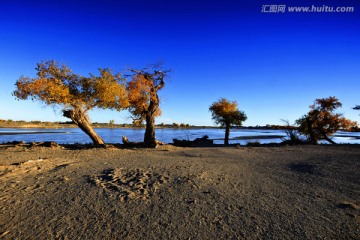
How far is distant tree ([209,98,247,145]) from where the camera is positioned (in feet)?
124

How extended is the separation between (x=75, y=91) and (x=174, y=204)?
1663cm

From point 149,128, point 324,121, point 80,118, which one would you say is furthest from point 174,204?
point 324,121

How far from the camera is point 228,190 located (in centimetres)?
691

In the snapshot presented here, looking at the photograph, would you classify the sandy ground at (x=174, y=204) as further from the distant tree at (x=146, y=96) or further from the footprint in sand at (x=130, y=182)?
the distant tree at (x=146, y=96)

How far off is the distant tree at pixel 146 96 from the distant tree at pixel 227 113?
17.2 metres

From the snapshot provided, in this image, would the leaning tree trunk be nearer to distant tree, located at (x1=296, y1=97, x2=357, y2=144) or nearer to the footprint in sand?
the footprint in sand

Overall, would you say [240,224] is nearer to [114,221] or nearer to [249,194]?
[249,194]

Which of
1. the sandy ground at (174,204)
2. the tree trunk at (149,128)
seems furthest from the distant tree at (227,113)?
the sandy ground at (174,204)

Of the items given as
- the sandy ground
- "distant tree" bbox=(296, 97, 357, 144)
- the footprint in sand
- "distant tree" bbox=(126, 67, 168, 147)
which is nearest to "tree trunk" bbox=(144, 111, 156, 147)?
"distant tree" bbox=(126, 67, 168, 147)

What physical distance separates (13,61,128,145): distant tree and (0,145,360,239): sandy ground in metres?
9.57

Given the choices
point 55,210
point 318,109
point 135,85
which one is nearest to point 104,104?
point 135,85

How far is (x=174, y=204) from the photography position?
5.71m

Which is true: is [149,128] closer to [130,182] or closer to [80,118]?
[80,118]

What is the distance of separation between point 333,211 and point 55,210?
6.55 m
